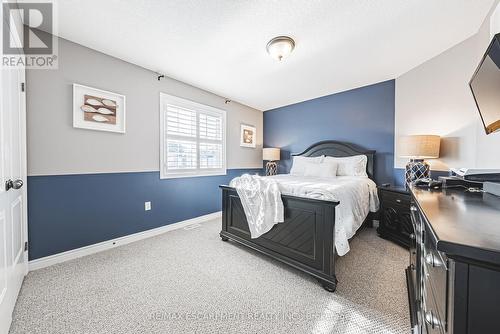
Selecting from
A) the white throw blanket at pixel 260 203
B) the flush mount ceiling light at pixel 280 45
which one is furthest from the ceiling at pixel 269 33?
the white throw blanket at pixel 260 203

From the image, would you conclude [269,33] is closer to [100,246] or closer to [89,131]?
[89,131]

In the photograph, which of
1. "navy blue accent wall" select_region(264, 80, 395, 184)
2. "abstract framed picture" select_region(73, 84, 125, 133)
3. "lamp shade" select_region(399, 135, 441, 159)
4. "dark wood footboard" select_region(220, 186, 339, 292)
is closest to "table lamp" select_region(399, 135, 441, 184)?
"lamp shade" select_region(399, 135, 441, 159)

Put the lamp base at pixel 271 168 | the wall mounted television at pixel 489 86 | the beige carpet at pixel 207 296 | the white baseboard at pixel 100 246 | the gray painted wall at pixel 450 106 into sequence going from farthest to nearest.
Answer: the lamp base at pixel 271 168
the gray painted wall at pixel 450 106
the white baseboard at pixel 100 246
the beige carpet at pixel 207 296
the wall mounted television at pixel 489 86

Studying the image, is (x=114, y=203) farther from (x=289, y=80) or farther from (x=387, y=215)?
(x=387, y=215)

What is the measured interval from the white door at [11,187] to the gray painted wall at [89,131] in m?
0.16

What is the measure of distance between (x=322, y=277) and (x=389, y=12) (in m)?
2.50

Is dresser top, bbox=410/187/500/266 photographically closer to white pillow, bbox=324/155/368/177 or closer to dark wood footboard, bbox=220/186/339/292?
dark wood footboard, bbox=220/186/339/292

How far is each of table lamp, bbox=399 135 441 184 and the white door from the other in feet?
12.6

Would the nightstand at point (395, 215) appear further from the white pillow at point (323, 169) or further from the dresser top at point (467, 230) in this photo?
the dresser top at point (467, 230)

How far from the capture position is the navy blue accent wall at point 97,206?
2031 mm

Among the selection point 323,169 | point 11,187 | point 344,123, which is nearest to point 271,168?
point 323,169

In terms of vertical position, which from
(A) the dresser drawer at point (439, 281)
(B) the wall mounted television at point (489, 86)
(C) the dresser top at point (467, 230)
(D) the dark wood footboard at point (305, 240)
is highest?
(B) the wall mounted television at point (489, 86)

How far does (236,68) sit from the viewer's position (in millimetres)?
2838

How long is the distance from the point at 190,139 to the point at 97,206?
165 cm
